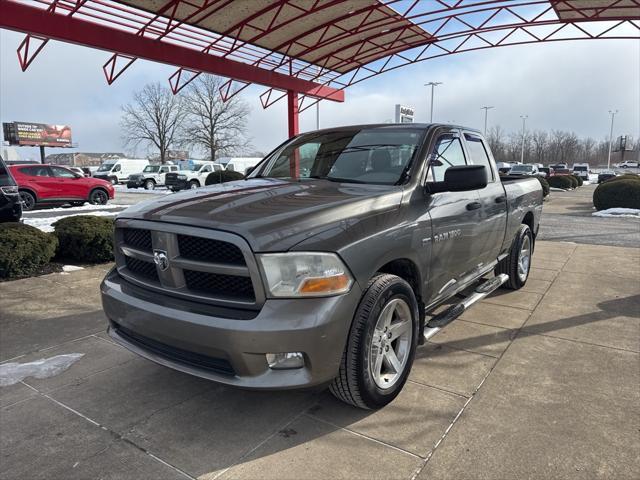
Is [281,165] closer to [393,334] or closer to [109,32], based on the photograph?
[393,334]

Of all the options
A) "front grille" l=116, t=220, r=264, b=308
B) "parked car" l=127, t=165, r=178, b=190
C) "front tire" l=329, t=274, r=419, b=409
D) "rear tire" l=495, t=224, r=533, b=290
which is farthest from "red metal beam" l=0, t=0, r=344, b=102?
"parked car" l=127, t=165, r=178, b=190

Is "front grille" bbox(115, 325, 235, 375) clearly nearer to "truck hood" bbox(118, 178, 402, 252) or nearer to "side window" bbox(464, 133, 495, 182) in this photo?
"truck hood" bbox(118, 178, 402, 252)

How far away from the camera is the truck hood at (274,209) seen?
7.79 feet

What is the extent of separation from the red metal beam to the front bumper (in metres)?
11.6

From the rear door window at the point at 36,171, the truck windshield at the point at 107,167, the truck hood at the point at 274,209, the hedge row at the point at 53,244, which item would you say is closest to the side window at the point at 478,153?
the truck hood at the point at 274,209

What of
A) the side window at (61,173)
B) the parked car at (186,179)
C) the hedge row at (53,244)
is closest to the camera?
the hedge row at (53,244)

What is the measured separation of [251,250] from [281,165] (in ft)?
7.09

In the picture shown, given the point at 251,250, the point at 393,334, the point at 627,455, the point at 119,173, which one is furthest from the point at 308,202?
the point at 119,173

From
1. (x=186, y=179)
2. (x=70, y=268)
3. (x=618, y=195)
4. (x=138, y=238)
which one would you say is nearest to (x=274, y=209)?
(x=138, y=238)

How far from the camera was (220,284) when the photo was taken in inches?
98.7

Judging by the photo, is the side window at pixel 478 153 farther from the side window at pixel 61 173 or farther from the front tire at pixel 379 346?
the side window at pixel 61 173

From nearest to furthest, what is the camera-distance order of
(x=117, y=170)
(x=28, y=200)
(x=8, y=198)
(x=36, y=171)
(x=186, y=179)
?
1. (x=8, y=198)
2. (x=28, y=200)
3. (x=36, y=171)
4. (x=186, y=179)
5. (x=117, y=170)

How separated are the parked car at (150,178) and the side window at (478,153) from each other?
32.5m

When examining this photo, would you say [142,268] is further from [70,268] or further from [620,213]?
[620,213]
